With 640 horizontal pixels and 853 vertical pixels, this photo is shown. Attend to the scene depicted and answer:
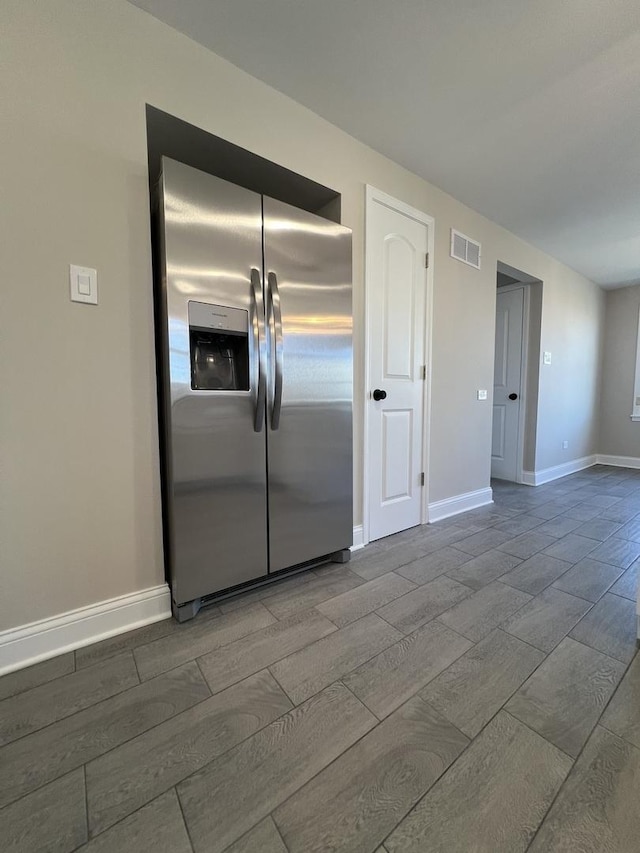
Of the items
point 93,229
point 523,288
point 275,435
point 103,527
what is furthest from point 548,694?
point 523,288

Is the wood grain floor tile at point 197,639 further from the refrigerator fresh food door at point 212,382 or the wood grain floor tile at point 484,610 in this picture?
the wood grain floor tile at point 484,610

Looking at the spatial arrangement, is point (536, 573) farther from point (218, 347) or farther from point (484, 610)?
point (218, 347)

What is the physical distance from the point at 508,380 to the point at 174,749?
4.45 m

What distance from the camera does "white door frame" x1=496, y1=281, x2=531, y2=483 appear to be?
397cm

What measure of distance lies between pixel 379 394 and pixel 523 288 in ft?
9.57

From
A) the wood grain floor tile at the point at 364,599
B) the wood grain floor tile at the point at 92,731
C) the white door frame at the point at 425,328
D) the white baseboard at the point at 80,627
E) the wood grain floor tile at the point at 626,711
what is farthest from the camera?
the white door frame at the point at 425,328

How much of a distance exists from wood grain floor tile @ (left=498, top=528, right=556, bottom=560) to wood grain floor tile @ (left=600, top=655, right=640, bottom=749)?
97cm

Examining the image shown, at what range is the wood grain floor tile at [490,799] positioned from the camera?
0.77 m

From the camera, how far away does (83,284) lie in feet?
4.37

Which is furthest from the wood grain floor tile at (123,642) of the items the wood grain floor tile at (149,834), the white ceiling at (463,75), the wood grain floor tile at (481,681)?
the white ceiling at (463,75)

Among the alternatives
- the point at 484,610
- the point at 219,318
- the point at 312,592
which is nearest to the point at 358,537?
the point at 312,592

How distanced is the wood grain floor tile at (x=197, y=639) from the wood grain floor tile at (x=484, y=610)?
83 centimetres

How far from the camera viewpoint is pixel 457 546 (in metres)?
2.33

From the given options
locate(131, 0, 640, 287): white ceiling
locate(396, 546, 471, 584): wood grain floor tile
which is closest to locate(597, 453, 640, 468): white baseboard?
locate(131, 0, 640, 287): white ceiling
